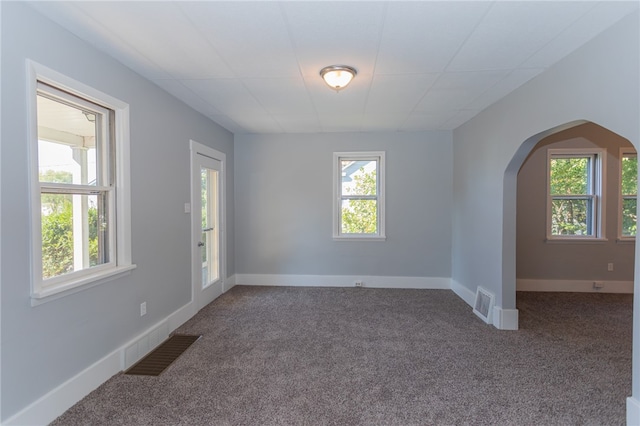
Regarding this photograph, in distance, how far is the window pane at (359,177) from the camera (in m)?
5.12

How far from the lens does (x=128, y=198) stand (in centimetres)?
265

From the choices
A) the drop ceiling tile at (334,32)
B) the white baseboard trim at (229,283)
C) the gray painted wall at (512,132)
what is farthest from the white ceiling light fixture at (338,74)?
the white baseboard trim at (229,283)

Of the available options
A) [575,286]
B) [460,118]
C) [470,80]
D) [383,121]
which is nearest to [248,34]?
[470,80]

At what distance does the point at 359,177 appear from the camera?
16.9 ft

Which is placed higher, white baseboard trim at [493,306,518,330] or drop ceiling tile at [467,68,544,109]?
drop ceiling tile at [467,68,544,109]

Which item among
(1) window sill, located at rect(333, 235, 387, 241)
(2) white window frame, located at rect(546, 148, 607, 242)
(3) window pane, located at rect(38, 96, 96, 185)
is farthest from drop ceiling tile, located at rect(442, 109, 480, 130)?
(3) window pane, located at rect(38, 96, 96, 185)

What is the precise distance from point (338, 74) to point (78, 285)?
98.6 inches

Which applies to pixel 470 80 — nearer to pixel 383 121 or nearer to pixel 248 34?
pixel 383 121

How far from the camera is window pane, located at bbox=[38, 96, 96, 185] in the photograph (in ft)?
6.56

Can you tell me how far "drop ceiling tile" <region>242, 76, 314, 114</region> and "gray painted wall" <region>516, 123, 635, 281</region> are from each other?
352 cm

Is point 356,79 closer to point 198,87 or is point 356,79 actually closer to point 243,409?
point 198,87

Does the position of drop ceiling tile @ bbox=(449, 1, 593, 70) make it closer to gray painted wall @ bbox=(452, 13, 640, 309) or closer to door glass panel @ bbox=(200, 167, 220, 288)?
gray painted wall @ bbox=(452, 13, 640, 309)

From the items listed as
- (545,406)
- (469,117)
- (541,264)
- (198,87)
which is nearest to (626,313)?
(541,264)

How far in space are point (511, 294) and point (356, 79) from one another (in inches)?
110
